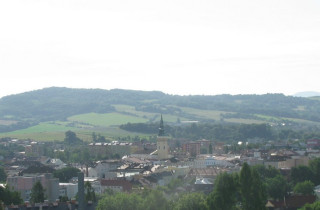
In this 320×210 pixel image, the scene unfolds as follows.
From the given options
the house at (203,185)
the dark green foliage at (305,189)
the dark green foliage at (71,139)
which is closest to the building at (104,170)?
the house at (203,185)

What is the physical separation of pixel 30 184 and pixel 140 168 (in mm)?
25554

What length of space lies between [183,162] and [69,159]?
28.5 metres

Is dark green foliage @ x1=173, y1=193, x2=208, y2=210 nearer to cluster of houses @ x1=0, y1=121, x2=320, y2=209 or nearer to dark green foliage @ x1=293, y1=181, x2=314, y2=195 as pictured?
cluster of houses @ x1=0, y1=121, x2=320, y2=209

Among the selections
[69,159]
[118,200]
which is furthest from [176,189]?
[69,159]

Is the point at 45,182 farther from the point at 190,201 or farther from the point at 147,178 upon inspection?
the point at 190,201

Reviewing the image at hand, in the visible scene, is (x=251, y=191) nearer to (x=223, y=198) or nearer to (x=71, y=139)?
(x=223, y=198)

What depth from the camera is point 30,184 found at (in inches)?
3610

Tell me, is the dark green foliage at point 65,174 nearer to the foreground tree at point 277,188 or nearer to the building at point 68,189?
the building at point 68,189

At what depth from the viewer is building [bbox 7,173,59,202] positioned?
8469 cm

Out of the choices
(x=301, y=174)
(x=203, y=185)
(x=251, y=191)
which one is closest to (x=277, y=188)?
(x=203, y=185)

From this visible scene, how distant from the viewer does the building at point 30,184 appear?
8469 cm

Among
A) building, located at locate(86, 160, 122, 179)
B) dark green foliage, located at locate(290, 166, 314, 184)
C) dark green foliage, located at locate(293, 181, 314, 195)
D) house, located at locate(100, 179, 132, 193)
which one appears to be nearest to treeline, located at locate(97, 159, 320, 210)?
dark green foliage, located at locate(293, 181, 314, 195)

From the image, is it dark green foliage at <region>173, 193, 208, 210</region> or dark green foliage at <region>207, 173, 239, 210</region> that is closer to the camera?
dark green foliage at <region>207, 173, 239, 210</region>

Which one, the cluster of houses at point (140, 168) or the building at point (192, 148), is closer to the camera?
the cluster of houses at point (140, 168)
